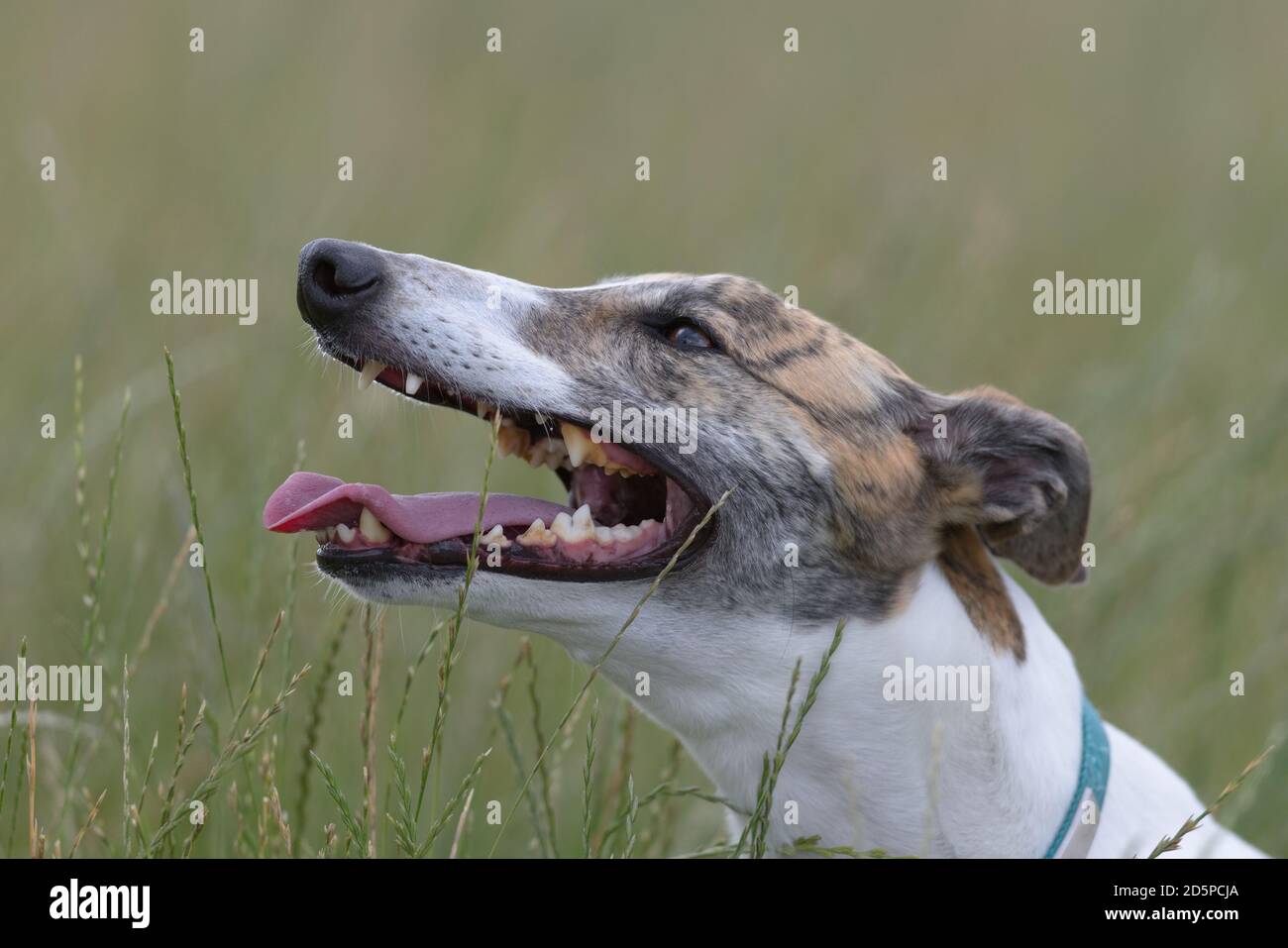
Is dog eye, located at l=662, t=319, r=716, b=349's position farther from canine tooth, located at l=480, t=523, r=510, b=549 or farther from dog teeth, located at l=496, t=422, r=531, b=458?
canine tooth, located at l=480, t=523, r=510, b=549

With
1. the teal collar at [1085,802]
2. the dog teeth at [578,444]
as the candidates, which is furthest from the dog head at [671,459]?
the teal collar at [1085,802]

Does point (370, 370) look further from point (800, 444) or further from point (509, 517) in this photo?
point (800, 444)

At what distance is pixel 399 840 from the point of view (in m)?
2.92

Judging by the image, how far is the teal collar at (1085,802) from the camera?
11.8ft

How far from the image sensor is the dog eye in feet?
12.5

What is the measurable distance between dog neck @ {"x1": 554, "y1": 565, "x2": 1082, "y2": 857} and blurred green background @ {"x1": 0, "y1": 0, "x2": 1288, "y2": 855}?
55cm

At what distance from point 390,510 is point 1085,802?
1.83m

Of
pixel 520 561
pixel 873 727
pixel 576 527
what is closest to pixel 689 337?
pixel 576 527

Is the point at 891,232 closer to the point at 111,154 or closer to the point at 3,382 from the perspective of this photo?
the point at 3,382

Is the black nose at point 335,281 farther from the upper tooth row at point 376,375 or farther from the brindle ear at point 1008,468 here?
the brindle ear at point 1008,468

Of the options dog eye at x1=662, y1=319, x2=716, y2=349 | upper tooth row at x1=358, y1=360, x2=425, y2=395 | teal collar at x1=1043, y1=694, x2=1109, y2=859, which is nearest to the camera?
upper tooth row at x1=358, y1=360, x2=425, y2=395

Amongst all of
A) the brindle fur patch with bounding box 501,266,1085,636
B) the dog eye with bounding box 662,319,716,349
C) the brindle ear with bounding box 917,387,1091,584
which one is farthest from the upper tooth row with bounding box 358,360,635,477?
the brindle ear with bounding box 917,387,1091,584
